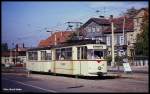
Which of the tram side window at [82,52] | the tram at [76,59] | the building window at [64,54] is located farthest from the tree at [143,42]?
the tram side window at [82,52]

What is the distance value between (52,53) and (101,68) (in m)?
6.64

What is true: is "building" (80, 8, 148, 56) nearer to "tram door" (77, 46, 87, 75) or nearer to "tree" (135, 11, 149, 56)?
"tree" (135, 11, 149, 56)

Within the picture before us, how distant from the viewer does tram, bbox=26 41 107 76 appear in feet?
85.1

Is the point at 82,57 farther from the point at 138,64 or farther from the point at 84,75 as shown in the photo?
the point at 138,64

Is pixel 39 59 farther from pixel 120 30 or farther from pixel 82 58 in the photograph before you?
pixel 120 30

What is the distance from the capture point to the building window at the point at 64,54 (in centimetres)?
2817

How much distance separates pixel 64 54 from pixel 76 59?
95.1 inches

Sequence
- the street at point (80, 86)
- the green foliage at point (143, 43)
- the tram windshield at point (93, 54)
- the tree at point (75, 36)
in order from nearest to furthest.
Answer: the street at point (80, 86) → the tram windshield at point (93, 54) → the tree at point (75, 36) → the green foliage at point (143, 43)

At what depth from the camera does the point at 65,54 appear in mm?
29094

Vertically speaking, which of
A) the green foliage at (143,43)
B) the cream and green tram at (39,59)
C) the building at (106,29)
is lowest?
the cream and green tram at (39,59)

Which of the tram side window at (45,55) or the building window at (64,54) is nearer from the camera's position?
the building window at (64,54)

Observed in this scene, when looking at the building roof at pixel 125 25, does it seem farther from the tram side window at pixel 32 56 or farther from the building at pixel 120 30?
the tram side window at pixel 32 56

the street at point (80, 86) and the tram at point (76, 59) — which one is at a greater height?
the tram at point (76, 59)

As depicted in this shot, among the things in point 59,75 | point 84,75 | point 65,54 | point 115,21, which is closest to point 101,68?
point 84,75
